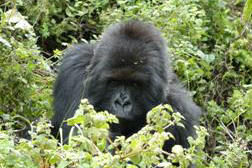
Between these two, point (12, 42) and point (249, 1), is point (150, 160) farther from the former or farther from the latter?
point (12, 42)

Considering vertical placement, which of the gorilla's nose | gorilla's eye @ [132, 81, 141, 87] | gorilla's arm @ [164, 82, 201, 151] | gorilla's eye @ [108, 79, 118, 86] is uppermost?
gorilla's eye @ [108, 79, 118, 86]

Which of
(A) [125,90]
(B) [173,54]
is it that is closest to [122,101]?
(A) [125,90]

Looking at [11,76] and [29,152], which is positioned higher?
[29,152]

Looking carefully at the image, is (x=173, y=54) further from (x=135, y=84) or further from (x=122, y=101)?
(x=122, y=101)

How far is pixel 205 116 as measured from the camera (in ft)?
21.6

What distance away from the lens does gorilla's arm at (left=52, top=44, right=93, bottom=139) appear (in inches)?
216

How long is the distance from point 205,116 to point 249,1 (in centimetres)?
347

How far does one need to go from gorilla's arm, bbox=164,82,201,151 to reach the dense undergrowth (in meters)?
0.17

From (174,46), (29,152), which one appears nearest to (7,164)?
(29,152)

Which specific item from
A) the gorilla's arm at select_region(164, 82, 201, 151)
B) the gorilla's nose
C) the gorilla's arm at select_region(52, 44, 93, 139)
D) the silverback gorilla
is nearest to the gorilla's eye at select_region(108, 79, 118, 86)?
the silverback gorilla

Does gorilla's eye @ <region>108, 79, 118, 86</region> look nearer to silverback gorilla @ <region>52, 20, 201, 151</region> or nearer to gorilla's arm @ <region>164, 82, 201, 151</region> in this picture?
silverback gorilla @ <region>52, 20, 201, 151</region>

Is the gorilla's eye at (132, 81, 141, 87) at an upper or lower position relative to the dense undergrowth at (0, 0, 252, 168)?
upper

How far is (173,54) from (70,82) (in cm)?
126

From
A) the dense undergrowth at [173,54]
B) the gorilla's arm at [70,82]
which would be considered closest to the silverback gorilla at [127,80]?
the gorilla's arm at [70,82]
